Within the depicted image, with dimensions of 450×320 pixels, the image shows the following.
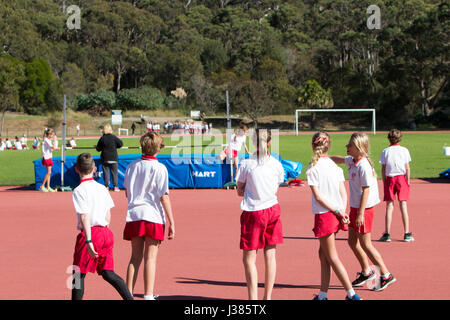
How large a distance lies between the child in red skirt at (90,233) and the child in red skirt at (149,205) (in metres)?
0.44

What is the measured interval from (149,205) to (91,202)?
0.73 metres

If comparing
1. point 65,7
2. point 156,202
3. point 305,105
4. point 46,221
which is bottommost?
point 46,221

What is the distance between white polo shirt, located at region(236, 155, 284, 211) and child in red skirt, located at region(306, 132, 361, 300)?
1.31 ft

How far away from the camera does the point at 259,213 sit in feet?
19.4

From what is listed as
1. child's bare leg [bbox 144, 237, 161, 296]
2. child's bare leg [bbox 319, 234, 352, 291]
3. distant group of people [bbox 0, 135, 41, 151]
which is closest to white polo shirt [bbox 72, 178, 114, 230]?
child's bare leg [bbox 144, 237, 161, 296]

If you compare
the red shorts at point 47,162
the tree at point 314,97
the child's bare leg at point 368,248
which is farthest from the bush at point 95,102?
the child's bare leg at point 368,248

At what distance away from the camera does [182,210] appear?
44.6 ft

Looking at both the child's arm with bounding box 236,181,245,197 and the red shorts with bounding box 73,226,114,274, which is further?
the child's arm with bounding box 236,181,245,197

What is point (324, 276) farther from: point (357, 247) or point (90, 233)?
point (90, 233)

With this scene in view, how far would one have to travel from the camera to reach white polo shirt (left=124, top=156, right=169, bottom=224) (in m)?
6.17

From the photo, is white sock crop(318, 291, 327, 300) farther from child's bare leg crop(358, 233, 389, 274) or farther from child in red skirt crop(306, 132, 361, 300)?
child's bare leg crop(358, 233, 389, 274)

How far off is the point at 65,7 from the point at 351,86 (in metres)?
62.1
